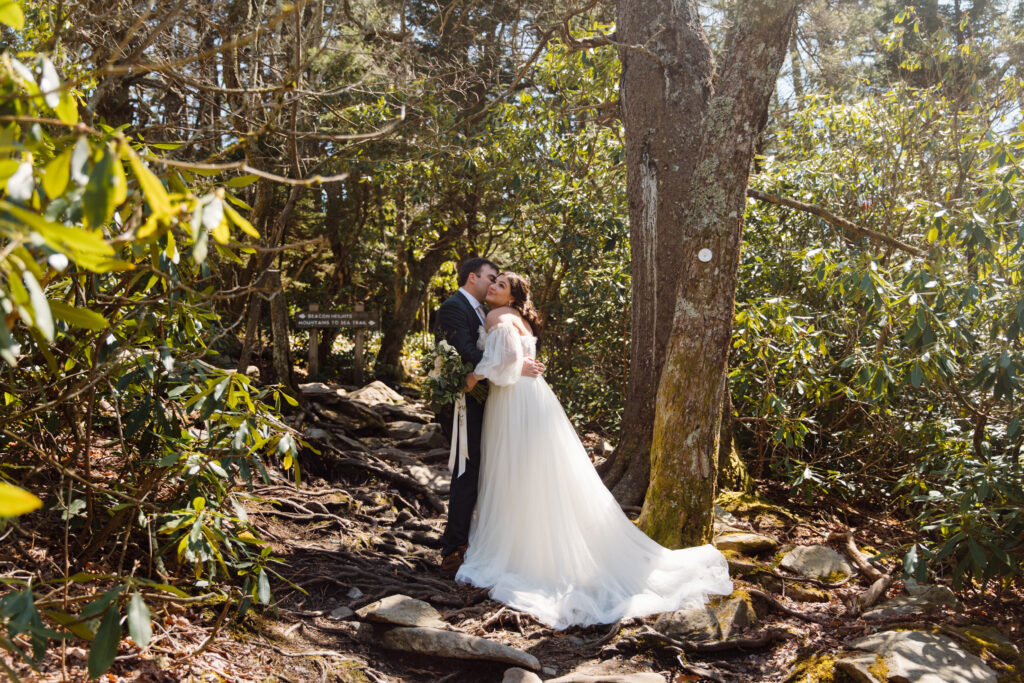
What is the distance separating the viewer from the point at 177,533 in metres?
3.72

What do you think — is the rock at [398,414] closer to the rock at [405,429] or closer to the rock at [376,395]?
the rock at [376,395]

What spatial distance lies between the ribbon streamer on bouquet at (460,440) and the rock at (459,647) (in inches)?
59.6

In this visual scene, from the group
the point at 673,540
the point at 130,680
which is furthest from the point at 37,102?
the point at 673,540

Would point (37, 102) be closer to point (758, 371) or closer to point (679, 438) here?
point (679, 438)

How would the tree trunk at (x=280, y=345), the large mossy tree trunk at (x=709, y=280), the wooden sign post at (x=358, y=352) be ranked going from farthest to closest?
the wooden sign post at (x=358, y=352) < the tree trunk at (x=280, y=345) < the large mossy tree trunk at (x=709, y=280)

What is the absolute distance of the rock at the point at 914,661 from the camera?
3418 mm

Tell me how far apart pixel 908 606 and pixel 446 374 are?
332cm

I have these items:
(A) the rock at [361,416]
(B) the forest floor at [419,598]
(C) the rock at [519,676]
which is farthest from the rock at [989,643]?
(A) the rock at [361,416]

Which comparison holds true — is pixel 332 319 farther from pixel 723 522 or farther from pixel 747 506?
pixel 723 522

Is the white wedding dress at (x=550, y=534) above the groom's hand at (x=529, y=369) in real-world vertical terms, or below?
below

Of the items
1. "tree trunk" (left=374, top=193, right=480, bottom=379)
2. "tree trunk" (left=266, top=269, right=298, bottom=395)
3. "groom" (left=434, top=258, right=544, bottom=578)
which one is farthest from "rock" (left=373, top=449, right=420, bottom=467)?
"tree trunk" (left=374, top=193, right=480, bottom=379)

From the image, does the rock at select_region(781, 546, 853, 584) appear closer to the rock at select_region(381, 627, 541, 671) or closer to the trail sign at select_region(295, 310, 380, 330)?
the rock at select_region(381, 627, 541, 671)

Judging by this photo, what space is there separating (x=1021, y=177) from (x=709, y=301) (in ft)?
7.48

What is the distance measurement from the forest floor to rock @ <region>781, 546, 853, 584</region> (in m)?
0.13
